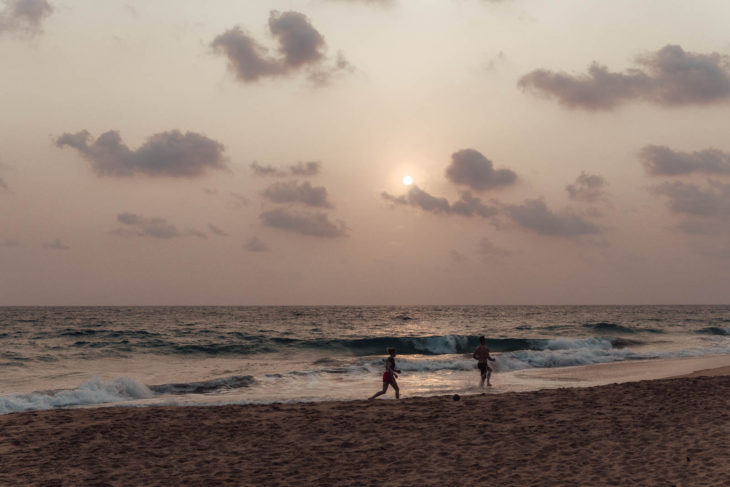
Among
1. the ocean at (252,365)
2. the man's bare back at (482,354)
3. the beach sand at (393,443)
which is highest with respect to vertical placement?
the man's bare back at (482,354)

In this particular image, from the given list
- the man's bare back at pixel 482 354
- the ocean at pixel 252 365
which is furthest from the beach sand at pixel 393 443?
the man's bare back at pixel 482 354

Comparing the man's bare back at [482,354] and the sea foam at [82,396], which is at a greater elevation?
the man's bare back at [482,354]

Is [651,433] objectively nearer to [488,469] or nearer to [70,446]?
[488,469]

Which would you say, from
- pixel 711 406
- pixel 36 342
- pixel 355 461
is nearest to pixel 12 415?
pixel 355 461

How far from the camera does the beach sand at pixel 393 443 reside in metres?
9.71

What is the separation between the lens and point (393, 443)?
11641mm

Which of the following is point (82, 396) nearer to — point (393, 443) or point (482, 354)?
Answer: point (393, 443)

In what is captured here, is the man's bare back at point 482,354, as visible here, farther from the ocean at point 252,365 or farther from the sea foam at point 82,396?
the sea foam at point 82,396

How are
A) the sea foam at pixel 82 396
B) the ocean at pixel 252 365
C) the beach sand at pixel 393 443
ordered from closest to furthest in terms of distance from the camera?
the beach sand at pixel 393 443, the sea foam at pixel 82 396, the ocean at pixel 252 365

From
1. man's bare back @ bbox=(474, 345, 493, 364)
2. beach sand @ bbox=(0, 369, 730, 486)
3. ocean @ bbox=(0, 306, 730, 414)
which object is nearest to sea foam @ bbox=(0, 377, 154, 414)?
ocean @ bbox=(0, 306, 730, 414)

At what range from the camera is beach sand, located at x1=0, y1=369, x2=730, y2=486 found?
9.71 m

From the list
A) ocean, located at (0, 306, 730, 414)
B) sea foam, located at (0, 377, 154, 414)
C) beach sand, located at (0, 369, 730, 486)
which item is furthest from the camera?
ocean, located at (0, 306, 730, 414)

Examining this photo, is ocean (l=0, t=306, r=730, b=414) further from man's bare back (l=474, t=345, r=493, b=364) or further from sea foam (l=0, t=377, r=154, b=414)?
man's bare back (l=474, t=345, r=493, b=364)

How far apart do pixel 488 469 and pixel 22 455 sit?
8.57 meters
